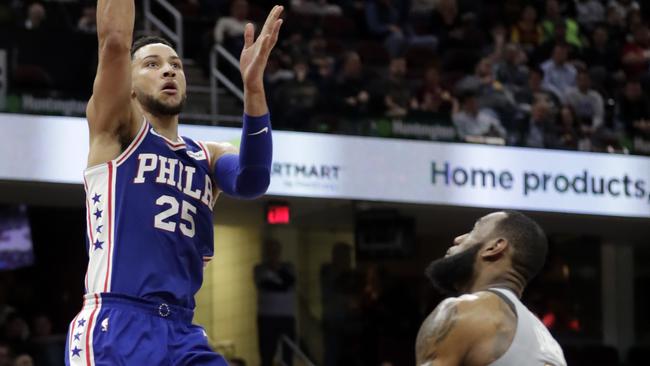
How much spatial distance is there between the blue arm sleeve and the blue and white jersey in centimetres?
15

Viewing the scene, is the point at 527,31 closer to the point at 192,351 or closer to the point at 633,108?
the point at 633,108

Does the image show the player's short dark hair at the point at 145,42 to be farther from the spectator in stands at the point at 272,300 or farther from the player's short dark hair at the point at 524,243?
the spectator in stands at the point at 272,300

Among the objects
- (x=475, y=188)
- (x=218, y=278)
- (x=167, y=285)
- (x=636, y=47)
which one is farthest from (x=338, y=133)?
(x=167, y=285)

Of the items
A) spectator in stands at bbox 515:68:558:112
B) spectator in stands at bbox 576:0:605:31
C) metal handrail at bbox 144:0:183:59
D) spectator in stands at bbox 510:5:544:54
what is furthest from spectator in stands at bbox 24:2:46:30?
spectator in stands at bbox 576:0:605:31

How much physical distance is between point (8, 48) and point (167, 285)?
796 cm

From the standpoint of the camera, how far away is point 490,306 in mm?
4332

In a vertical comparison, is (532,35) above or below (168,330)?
above

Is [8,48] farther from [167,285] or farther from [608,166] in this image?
[167,285]

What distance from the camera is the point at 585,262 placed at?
1861 centimetres

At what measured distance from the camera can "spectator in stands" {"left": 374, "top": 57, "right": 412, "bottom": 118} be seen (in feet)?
46.3

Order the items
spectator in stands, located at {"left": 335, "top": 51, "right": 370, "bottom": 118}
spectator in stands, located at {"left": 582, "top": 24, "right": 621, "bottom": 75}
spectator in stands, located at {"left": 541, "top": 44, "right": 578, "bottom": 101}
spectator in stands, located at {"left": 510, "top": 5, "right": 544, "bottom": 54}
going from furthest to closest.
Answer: spectator in stands, located at {"left": 510, "top": 5, "right": 544, "bottom": 54} < spectator in stands, located at {"left": 582, "top": 24, "right": 621, "bottom": 75} < spectator in stands, located at {"left": 541, "top": 44, "right": 578, "bottom": 101} < spectator in stands, located at {"left": 335, "top": 51, "right": 370, "bottom": 118}

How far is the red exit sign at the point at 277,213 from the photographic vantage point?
14.7 meters

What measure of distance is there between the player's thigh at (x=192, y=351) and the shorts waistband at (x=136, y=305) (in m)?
0.07

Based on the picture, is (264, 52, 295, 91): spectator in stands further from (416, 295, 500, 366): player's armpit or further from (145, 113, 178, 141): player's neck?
(416, 295, 500, 366): player's armpit
